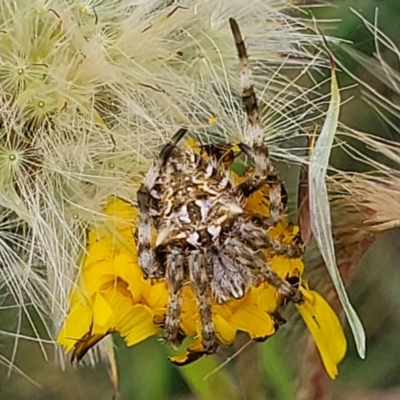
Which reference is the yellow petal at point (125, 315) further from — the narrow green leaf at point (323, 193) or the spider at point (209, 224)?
the narrow green leaf at point (323, 193)

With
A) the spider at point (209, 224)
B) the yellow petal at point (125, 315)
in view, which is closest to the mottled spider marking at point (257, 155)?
the spider at point (209, 224)

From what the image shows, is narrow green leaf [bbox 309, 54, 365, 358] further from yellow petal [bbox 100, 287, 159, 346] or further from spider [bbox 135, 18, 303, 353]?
yellow petal [bbox 100, 287, 159, 346]

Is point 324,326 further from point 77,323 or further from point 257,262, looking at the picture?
point 77,323

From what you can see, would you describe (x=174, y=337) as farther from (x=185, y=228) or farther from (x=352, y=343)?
(x=352, y=343)

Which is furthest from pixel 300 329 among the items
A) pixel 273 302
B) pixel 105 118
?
pixel 105 118

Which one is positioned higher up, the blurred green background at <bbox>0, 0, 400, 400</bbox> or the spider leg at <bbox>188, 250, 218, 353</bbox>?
the spider leg at <bbox>188, 250, 218, 353</bbox>

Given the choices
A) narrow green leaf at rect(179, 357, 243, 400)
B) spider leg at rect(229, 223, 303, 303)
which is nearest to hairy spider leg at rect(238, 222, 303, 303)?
spider leg at rect(229, 223, 303, 303)

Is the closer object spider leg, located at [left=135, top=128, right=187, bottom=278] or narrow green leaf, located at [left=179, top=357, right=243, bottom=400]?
spider leg, located at [left=135, top=128, right=187, bottom=278]

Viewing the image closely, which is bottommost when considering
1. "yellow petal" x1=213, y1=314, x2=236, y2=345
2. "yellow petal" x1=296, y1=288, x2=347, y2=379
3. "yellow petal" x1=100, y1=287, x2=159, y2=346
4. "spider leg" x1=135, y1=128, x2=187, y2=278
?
"yellow petal" x1=296, y1=288, x2=347, y2=379
